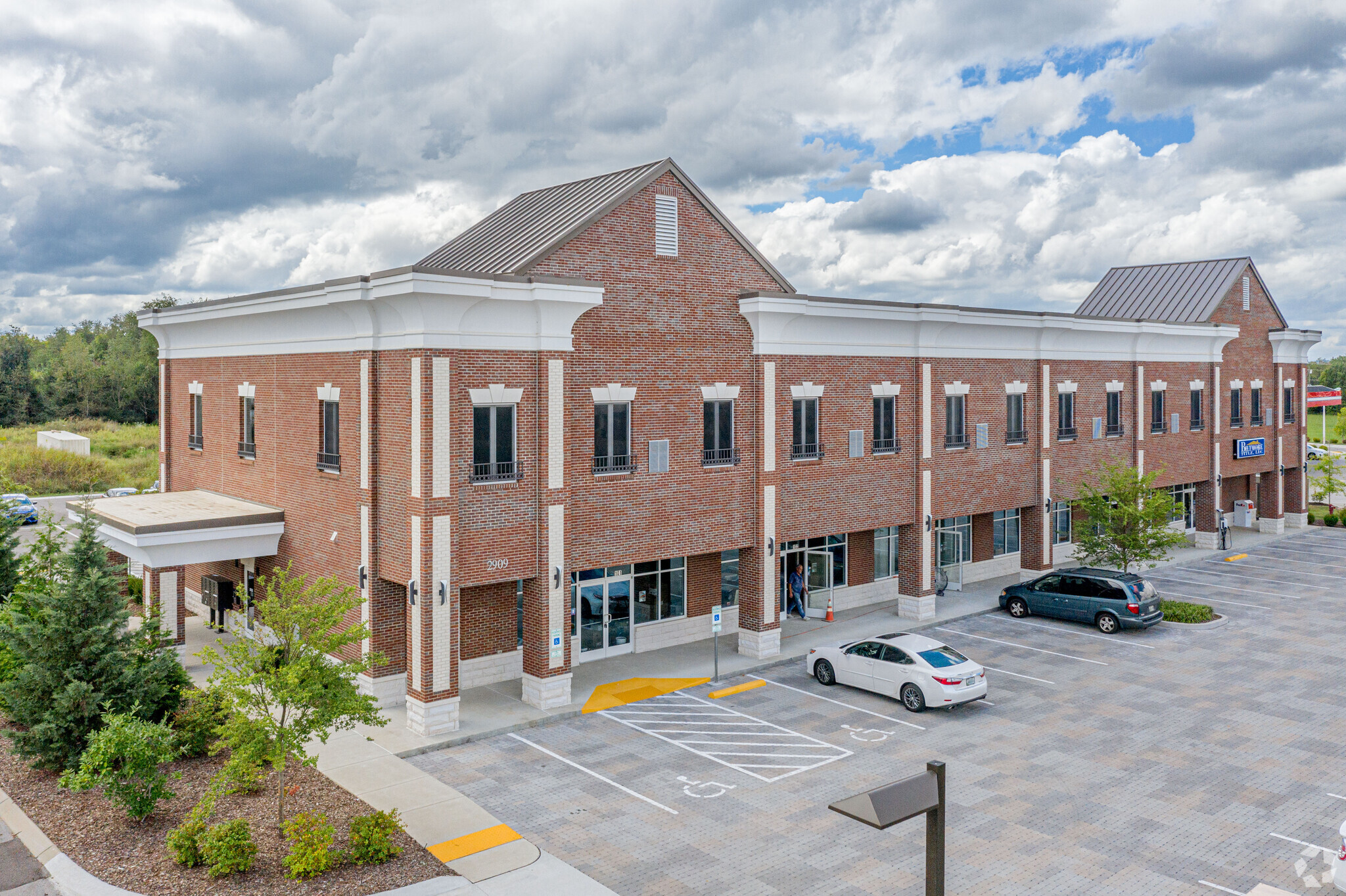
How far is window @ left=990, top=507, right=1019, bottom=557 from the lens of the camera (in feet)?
119

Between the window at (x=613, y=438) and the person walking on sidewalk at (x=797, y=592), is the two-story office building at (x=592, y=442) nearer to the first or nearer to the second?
the window at (x=613, y=438)

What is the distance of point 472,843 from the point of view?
14945 mm

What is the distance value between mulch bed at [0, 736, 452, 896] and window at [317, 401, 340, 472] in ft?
24.0

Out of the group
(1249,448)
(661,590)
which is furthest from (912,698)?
(1249,448)

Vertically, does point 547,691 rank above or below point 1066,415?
below

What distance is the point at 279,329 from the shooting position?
25.2m

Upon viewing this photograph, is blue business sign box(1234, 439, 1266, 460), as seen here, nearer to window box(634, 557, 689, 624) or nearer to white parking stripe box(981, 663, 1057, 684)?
white parking stripe box(981, 663, 1057, 684)

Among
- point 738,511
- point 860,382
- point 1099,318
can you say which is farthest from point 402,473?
point 1099,318

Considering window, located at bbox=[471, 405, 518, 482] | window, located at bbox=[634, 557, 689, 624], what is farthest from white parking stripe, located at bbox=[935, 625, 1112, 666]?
window, located at bbox=[471, 405, 518, 482]

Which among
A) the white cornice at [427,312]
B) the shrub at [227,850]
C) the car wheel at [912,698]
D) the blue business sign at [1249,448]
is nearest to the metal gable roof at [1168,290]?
the blue business sign at [1249,448]

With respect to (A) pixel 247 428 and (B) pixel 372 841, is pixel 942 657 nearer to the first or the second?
(B) pixel 372 841

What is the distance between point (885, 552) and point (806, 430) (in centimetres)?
756

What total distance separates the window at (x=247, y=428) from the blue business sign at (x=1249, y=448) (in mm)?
42348

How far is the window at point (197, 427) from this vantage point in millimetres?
30609
